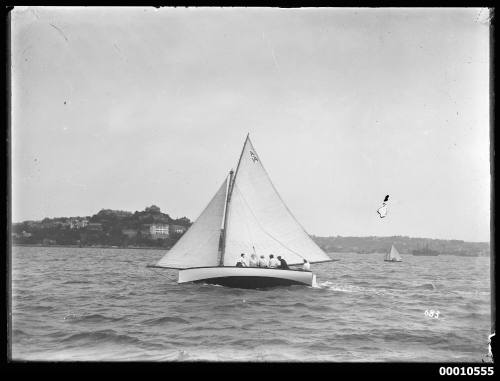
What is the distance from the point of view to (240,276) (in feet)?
67.3

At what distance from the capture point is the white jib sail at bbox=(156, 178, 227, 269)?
69.8ft

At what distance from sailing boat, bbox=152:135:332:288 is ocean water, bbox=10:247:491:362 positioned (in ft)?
13.7

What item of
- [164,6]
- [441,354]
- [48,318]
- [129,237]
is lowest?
[441,354]

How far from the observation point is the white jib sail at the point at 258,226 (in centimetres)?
2172

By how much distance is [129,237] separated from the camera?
2394 centimetres

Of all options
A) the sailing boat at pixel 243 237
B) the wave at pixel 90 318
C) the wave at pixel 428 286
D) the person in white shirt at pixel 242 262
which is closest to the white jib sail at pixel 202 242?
the sailing boat at pixel 243 237

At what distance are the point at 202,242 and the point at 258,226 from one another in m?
2.66

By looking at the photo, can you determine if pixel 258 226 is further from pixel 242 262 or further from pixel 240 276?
pixel 240 276

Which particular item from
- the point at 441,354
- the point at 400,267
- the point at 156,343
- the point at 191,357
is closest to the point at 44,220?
the point at 156,343

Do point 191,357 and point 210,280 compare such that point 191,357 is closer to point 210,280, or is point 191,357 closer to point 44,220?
point 44,220

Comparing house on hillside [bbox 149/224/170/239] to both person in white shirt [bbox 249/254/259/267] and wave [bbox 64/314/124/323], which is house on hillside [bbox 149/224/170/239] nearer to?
person in white shirt [bbox 249/254/259/267]

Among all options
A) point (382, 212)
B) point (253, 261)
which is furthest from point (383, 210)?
point (253, 261)

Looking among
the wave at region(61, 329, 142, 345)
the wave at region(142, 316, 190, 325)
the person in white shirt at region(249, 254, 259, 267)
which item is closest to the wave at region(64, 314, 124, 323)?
the wave at region(61, 329, 142, 345)

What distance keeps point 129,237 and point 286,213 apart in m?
8.03
